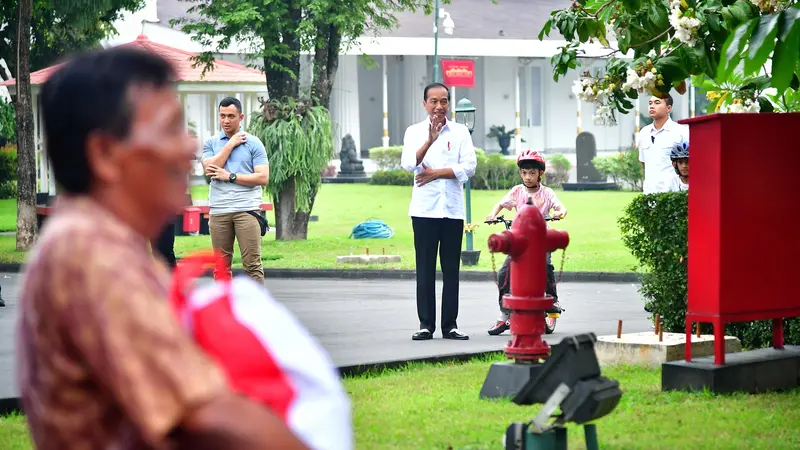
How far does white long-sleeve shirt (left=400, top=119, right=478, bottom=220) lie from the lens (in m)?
10.6

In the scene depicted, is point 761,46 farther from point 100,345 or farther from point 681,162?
point 681,162

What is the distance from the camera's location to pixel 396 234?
26.5m

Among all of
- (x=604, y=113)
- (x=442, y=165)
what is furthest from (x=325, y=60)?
(x=604, y=113)

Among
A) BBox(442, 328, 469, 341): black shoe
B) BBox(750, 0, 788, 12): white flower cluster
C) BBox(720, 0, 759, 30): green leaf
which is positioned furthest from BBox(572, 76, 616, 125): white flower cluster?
BBox(442, 328, 469, 341): black shoe

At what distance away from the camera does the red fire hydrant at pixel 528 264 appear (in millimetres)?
5926

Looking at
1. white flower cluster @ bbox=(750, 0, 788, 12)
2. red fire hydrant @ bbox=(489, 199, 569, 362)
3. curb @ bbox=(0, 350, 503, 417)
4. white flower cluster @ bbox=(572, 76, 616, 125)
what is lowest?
curb @ bbox=(0, 350, 503, 417)

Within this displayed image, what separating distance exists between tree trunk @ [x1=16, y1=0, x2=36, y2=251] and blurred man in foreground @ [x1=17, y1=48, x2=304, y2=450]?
67.5 ft

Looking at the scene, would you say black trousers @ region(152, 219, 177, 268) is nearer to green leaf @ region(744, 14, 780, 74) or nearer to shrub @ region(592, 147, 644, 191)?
green leaf @ region(744, 14, 780, 74)

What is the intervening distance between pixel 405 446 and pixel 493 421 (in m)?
0.72

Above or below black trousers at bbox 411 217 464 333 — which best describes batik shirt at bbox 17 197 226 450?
above

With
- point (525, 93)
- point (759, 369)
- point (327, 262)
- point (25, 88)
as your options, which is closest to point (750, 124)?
point (759, 369)

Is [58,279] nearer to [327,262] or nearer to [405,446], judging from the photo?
[405,446]

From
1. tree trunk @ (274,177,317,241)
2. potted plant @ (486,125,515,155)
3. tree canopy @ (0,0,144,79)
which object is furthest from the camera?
potted plant @ (486,125,515,155)

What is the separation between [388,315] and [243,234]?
8.56ft
